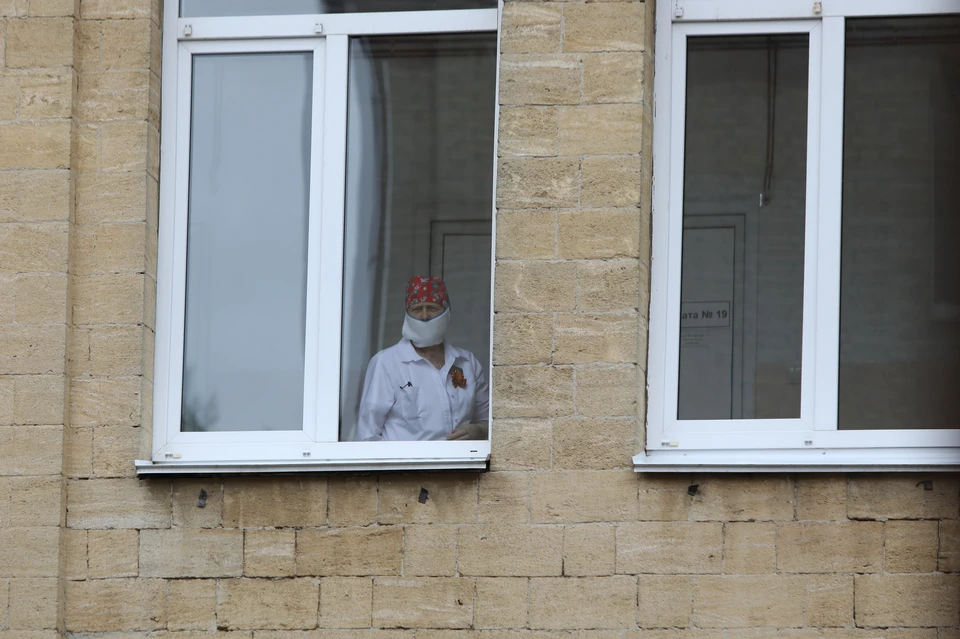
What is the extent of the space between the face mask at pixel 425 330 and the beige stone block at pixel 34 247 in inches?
58.6

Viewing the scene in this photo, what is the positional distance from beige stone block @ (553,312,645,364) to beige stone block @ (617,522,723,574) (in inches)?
27.6

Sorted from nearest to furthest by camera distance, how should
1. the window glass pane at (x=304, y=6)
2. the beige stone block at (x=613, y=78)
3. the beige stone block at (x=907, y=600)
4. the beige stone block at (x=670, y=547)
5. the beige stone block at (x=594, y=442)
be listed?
the beige stone block at (x=907, y=600) < the beige stone block at (x=670, y=547) < the beige stone block at (x=594, y=442) < the beige stone block at (x=613, y=78) < the window glass pane at (x=304, y=6)

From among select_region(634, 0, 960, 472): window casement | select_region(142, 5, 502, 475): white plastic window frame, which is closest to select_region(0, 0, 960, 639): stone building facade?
select_region(142, 5, 502, 475): white plastic window frame

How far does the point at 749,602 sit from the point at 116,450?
2691 millimetres

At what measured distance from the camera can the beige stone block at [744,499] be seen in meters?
6.93

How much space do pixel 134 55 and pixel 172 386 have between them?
4.76ft

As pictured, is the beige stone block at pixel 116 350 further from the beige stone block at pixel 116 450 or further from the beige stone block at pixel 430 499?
the beige stone block at pixel 430 499

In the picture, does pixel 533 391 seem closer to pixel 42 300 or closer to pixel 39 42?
pixel 42 300

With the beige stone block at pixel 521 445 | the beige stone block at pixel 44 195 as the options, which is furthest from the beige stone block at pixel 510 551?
the beige stone block at pixel 44 195

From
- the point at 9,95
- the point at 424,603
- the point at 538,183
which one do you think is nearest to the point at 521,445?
the point at 424,603

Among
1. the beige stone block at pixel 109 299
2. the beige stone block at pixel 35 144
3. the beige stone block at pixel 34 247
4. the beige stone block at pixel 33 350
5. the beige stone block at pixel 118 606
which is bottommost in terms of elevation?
the beige stone block at pixel 118 606

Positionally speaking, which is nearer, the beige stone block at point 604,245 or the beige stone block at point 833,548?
the beige stone block at point 833,548

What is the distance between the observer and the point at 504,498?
707cm

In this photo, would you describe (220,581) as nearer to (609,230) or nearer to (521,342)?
(521,342)
